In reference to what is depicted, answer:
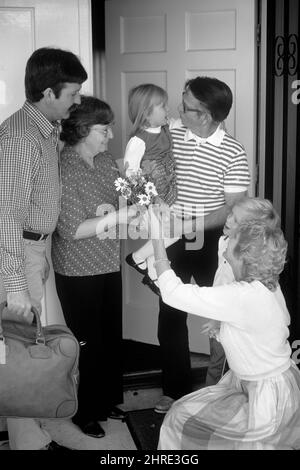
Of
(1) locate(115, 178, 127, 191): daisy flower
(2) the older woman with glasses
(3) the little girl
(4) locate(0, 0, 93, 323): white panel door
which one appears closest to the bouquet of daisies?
(1) locate(115, 178, 127, 191): daisy flower

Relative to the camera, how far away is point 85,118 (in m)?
2.78

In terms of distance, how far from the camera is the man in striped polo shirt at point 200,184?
9.82ft

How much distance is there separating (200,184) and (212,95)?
407 millimetres

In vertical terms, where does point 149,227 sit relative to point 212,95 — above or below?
below

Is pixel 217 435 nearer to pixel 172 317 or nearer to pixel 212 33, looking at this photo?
pixel 172 317

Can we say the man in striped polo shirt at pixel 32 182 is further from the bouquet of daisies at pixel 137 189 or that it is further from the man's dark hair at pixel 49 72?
the bouquet of daisies at pixel 137 189

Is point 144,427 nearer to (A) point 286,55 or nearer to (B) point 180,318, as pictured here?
(B) point 180,318

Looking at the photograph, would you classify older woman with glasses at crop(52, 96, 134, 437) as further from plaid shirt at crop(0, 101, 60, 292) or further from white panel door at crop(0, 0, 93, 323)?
white panel door at crop(0, 0, 93, 323)

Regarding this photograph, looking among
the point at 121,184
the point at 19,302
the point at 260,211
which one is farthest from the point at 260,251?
the point at 19,302

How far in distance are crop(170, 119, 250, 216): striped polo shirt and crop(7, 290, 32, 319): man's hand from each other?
38.5 inches

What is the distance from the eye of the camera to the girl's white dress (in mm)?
2182

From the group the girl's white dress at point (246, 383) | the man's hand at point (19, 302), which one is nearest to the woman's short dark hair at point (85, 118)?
the man's hand at point (19, 302)

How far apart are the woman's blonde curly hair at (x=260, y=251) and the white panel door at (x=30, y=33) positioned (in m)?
1.38

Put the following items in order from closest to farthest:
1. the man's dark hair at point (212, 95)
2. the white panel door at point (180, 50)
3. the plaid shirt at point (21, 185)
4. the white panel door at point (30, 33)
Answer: the plaid shirt at point (21, 185) < the man's dark hair at point (212, 95) < the white panel door at point (30, 33) < the white panel door at point (180, 50)
